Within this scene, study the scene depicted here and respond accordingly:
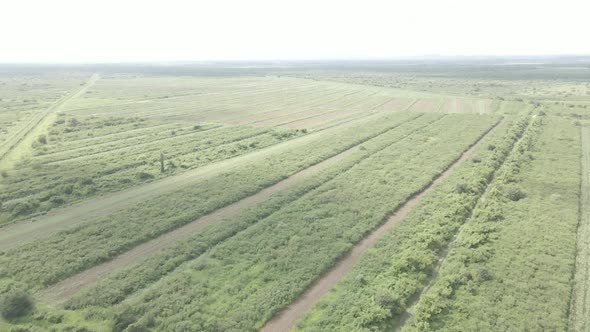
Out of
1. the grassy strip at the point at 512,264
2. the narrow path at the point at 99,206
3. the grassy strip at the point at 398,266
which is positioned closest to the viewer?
the grassy strip at the point at 512,264

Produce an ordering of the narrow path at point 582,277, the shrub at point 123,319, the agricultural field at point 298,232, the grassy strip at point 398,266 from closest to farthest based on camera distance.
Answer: the shrub at point 123,319 → the narrow path at point 582,277 → the grassy strip at point 398,266 → the agricultural field at point 298,232

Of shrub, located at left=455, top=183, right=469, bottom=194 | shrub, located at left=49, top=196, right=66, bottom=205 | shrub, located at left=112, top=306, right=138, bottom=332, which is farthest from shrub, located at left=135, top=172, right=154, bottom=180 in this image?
shrub, located at left=455, top=183, right=469, bottom=194

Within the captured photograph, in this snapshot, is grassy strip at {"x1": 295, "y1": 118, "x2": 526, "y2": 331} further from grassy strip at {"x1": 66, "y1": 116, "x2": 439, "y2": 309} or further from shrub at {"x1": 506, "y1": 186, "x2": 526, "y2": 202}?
grassy strip at {"x1": 66, "y1": 116, "x2": 439, "y2": 309}

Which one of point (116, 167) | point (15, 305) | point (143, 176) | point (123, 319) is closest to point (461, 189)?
point (123, 319)

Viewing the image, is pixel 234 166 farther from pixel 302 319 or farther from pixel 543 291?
pixel 543 291

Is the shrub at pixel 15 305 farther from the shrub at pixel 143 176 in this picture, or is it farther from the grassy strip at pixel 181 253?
the shrub at pixel 143 176

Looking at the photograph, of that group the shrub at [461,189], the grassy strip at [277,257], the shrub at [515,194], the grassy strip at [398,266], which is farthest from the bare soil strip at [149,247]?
the shrub at [515,194]

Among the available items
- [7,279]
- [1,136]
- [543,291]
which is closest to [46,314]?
[7,279]

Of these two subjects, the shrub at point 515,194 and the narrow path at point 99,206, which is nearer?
the narrow path at point 99,206
